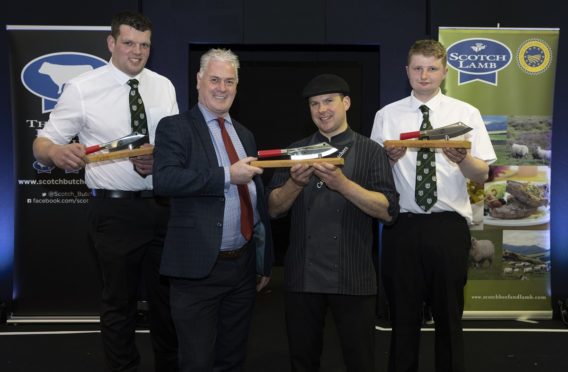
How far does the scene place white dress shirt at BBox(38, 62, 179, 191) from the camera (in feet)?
9.75

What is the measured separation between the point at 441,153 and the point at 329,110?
2.36 ft

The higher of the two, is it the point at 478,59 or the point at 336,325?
the point at 478,59

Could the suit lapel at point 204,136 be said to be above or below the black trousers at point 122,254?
above

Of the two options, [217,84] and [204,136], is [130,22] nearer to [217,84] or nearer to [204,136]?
[217,84]

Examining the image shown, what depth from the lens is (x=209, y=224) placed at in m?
2.53

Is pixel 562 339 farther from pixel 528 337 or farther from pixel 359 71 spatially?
pixel 359 71

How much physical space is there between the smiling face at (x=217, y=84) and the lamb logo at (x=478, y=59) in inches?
123

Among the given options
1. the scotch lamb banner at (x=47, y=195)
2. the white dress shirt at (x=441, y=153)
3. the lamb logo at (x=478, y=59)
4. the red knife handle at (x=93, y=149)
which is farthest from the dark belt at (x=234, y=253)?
the lamb logo at (x=478, y=59)

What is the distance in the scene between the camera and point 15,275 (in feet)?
16.9

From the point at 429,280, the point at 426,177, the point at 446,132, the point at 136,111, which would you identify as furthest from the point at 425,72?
the point at 136,111

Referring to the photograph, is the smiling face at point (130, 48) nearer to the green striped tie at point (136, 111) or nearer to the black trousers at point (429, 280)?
the green striped tie at point (136, 111)

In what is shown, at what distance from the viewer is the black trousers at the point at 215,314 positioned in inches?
101

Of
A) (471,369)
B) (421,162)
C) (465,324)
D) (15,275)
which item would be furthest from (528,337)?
(15,275)

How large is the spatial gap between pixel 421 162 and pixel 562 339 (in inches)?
103
